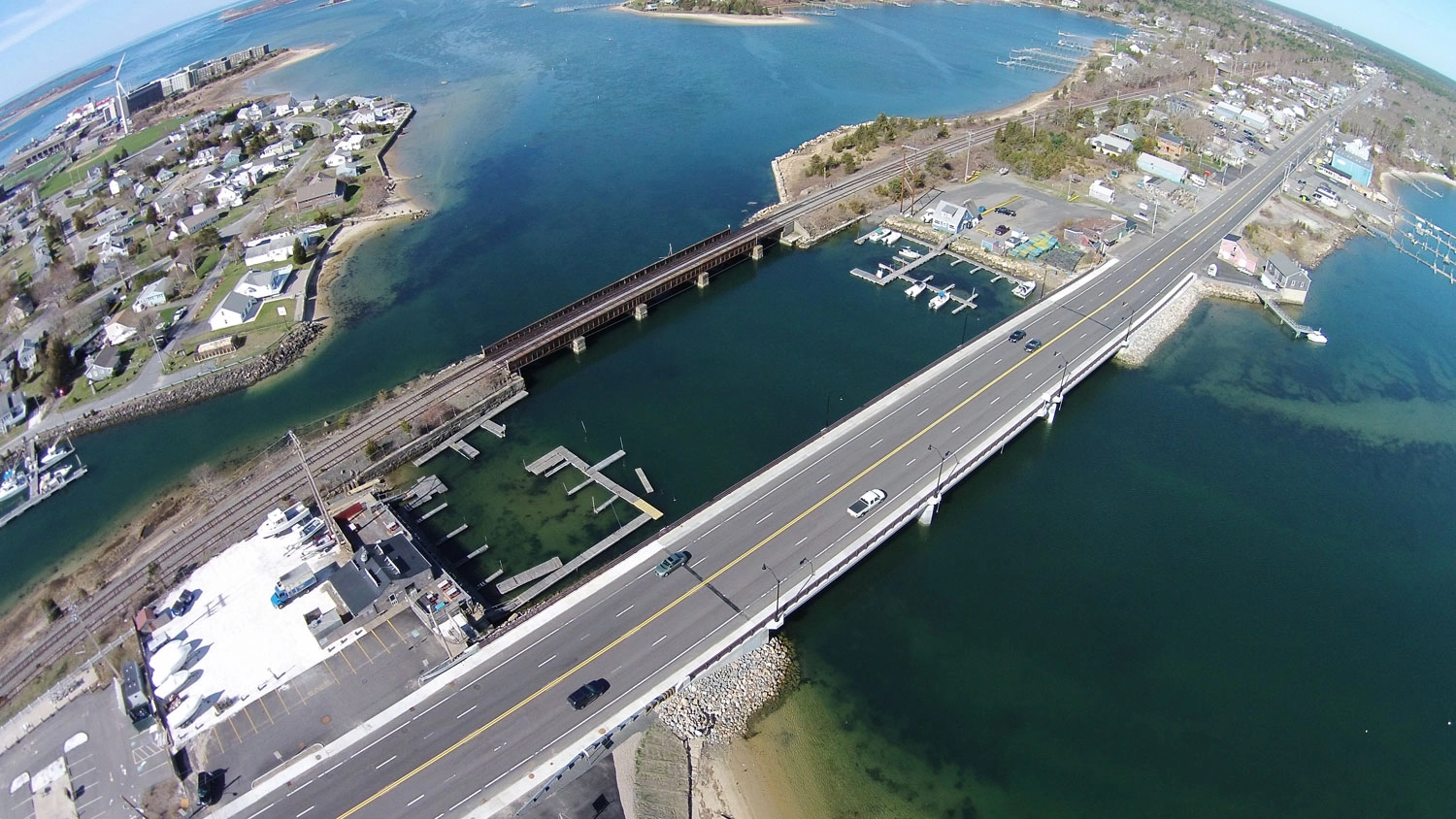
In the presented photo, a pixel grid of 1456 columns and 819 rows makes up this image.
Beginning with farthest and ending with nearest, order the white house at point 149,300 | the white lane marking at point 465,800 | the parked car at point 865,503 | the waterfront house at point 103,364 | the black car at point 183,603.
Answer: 1. the white house at point 149,300
2. the waterfront house at point 103,364
3. the parked car at point 865,503
4. the black car at point 183,603
5. the white lane marking at point 465,800

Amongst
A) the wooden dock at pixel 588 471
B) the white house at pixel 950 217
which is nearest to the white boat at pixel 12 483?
the wooden dock at pixel 588 471

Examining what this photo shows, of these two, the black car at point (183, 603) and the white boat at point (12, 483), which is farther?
the white boat at point (12, 483)

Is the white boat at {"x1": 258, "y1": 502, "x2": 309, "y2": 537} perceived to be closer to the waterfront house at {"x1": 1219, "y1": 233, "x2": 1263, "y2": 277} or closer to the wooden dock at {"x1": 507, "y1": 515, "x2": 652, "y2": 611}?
the wooden dock at {"x1": 507, "y1": 515, "x2": 652, "y2": 611}

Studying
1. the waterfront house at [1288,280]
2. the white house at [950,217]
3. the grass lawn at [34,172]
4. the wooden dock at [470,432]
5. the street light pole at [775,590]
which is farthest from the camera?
the grass lawn at [34,172]

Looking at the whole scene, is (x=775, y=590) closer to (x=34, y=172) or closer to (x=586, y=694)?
(x=586, y=694)

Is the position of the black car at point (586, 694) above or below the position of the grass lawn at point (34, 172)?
above

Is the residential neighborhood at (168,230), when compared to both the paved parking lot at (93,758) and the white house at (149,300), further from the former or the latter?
the paved parking lot at (93,758)

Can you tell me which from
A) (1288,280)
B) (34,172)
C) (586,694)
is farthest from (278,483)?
(34,172)
